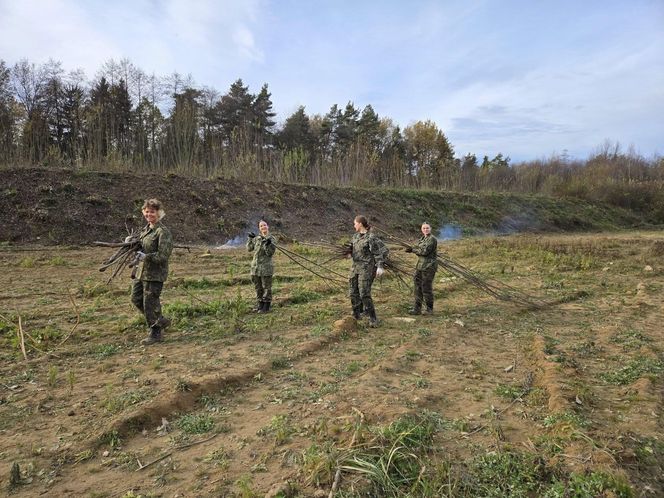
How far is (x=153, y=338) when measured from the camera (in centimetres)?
616

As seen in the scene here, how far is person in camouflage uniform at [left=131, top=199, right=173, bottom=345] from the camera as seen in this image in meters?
6.02

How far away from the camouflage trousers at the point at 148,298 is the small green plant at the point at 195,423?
2.34 metres

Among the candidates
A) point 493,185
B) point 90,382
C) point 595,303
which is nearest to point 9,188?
point 90,382

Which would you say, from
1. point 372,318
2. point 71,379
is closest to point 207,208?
point 372,318

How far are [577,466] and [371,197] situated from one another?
23.0 meters

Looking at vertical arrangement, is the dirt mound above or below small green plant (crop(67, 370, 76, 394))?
above

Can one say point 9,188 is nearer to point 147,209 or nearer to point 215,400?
point 147,209

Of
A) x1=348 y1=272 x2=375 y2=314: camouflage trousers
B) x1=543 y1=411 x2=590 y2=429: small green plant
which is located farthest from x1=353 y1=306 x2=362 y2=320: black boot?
x1=543 y1=411 x2=590 y2=429: small green plant

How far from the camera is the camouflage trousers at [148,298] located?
6.08 meters

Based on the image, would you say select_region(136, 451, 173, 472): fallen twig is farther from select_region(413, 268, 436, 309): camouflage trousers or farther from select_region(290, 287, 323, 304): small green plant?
select_region(413, 268, 436, 309): camouflage trousers

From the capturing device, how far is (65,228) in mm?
14969

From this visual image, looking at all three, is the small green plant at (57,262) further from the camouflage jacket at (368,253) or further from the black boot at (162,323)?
the camouflage jacket at (368,253)

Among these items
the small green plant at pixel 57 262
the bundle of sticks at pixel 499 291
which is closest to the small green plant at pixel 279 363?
the bundle of sticks at pixel 499 291

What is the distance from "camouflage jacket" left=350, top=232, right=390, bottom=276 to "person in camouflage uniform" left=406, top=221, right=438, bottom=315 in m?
1.00
